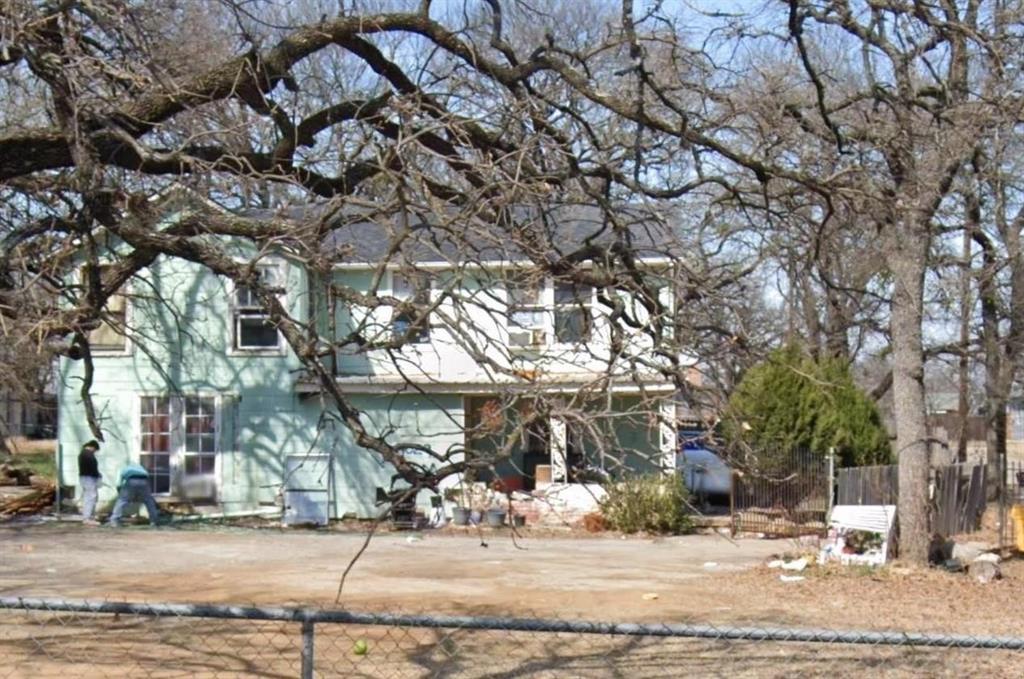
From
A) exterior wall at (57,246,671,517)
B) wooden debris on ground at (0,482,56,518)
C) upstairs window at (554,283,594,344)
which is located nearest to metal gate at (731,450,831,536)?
exterior wall at (57,246,671,517)

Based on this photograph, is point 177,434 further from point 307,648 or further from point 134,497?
point 307,648

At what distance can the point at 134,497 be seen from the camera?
2516 centimetres

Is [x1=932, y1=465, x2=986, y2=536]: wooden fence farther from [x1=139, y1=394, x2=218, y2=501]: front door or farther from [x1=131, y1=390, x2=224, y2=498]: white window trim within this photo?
[x1=139, y1=394, x2=218, y2=501]: front door

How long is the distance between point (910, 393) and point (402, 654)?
439 inches

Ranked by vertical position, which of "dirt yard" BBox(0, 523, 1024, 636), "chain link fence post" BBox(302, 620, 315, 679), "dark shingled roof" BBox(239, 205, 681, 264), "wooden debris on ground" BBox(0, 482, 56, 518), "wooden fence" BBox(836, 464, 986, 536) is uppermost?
"dark shingled roof" BBox(239, 205, 681, 264)

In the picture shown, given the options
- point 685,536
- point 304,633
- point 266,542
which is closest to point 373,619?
point 304,633

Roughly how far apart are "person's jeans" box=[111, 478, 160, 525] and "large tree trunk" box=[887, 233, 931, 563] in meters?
13.4

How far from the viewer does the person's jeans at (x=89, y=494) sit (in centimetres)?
2517

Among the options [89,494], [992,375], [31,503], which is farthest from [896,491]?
[31,503]

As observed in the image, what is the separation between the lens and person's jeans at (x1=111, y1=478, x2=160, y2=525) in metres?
24.8

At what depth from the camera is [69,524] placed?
2495 cm

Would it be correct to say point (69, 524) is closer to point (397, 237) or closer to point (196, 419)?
point (196, 419)

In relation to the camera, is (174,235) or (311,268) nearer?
(311,268)

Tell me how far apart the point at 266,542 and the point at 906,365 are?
34.3 feet
